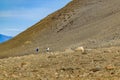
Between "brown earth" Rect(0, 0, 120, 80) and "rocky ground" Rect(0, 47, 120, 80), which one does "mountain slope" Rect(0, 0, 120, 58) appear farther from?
"rocky ground" Rect(0, 47, 120, 80)

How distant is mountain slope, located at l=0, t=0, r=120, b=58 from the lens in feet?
81.7

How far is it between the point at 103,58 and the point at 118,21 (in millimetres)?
16301

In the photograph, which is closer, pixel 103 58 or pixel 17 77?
pixel 17 77

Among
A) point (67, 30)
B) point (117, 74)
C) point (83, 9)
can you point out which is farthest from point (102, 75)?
point (83, 9)

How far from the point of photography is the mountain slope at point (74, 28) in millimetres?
24891

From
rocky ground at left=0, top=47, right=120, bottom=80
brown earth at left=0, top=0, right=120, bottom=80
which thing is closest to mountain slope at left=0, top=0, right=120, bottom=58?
brown earth at left=0, top=0, right=120, bottom=80

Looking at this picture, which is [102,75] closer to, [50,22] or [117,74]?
[117,74]

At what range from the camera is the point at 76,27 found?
31.8 metres

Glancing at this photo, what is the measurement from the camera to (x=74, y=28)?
31641 mm

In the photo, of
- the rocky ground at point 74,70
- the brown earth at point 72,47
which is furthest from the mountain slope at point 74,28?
the rocky ground at point 74,70

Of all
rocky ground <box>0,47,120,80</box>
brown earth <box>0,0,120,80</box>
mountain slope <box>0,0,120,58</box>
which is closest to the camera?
rocky ground <box>0,47,120,80</box>

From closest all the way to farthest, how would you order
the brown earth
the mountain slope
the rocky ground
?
the rocky ground < the brown earth < the mountain slope

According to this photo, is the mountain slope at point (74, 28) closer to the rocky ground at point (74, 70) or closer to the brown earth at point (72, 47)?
the brown earth at point (72, 47)

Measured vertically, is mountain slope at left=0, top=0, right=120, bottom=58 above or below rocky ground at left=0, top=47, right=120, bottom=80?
above
